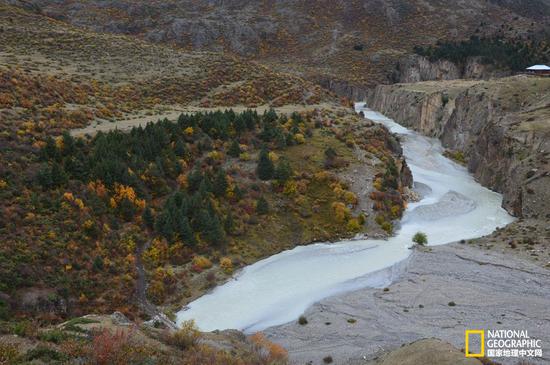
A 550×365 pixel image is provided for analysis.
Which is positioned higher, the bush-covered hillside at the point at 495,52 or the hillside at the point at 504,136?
the bush-covered hillside at the point at 495,52

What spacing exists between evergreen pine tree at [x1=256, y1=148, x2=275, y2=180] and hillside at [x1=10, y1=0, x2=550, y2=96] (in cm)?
8072

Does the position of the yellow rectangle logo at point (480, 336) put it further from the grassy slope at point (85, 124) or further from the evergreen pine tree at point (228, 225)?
the evergreen pine tree at point (228, 225)

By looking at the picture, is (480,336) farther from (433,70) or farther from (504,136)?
(433,70)

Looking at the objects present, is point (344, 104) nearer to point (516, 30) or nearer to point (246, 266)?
point (246, 266)

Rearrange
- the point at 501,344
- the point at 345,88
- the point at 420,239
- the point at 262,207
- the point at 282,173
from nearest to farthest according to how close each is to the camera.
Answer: the point at 501,344 → the point at 420,239 → the point at 262,207 → the point at 282,173 → the point at 345,88

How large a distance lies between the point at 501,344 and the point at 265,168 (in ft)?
96.5

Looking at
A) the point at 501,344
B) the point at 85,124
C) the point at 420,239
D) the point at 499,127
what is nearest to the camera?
the point at 501,344

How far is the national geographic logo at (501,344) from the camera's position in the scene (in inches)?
885

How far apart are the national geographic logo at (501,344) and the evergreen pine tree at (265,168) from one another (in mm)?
27081

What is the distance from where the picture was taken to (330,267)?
1441 inches

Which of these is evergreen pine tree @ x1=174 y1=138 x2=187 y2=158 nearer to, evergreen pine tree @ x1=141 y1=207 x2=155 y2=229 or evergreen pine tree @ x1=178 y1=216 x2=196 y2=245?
evergreen pine tree @ x1=141 y1=207 x2=155 y2=229

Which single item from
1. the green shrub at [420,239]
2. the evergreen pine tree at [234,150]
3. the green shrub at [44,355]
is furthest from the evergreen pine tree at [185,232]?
the green shrub at [44,355]

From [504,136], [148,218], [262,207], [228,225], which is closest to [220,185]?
[262,207]

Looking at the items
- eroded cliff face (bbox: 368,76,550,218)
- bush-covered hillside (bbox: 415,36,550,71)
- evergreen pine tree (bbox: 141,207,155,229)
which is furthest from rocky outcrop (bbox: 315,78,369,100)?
evergreen pine tree (bbox: 141,207,155,229)
